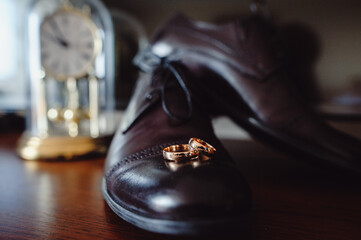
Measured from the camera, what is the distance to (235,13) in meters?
0.85

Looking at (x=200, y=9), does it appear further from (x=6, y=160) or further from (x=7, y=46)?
(x=7, y=46)

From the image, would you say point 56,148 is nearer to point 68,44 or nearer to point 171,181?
point 68,44

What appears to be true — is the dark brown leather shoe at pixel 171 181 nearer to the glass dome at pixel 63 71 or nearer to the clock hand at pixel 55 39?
the glass dome at pixel 63 71

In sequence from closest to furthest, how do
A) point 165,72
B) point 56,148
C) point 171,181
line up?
point 171,181, point 165,72, point 56,148

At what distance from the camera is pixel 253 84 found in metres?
0.46

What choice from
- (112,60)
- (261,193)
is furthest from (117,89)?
(261,193)

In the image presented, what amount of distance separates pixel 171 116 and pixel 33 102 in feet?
1.50

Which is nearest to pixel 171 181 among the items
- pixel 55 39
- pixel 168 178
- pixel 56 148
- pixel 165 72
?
pixel 168 178

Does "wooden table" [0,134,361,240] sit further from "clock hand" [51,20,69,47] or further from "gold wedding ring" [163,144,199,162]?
"clock hand" [51,20,69,47]

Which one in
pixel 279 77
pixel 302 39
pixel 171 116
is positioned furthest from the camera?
pixel 302 39

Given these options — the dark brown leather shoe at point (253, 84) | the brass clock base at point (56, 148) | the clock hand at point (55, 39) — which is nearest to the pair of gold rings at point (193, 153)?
the dark brown leather shoe at point (253, 84)

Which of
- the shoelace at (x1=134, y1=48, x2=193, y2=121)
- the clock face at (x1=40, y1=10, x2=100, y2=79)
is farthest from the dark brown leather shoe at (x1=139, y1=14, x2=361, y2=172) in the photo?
the clock face at (x1=40, y1=10, x2=100, y2=79)

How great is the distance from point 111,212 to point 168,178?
3.9 inches

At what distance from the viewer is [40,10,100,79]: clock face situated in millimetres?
564
